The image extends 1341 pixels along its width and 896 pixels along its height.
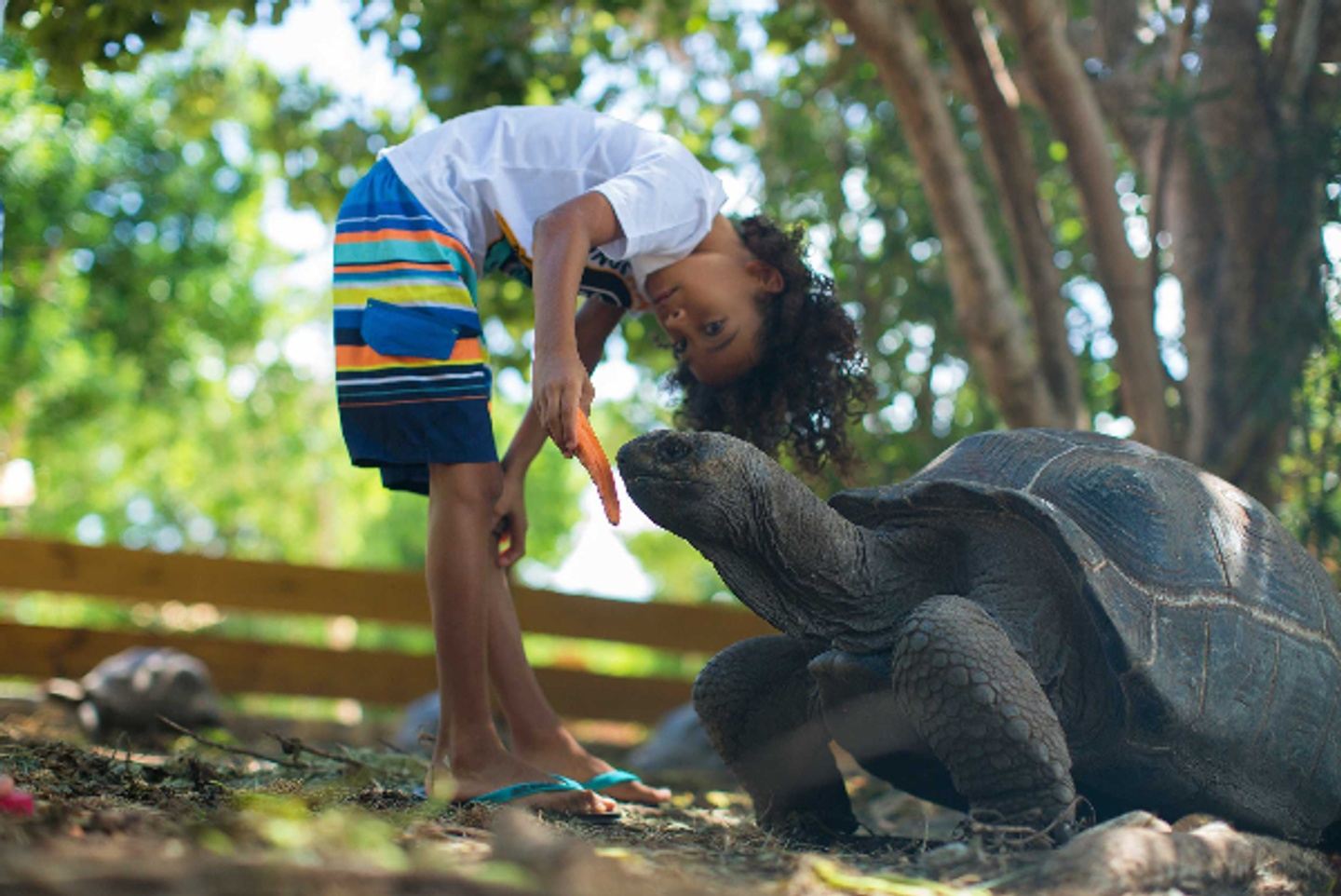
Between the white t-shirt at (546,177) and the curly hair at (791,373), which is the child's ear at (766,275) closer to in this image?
the curly hair at (791,373)

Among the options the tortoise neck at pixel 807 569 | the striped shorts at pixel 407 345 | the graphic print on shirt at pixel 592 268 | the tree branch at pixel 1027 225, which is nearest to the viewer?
the tortoise neck at pixel 807 569

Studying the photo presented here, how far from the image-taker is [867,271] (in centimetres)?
674

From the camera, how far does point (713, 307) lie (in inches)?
121

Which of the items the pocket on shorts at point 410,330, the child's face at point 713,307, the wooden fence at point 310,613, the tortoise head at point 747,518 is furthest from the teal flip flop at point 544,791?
the wooden fence at point 310,613

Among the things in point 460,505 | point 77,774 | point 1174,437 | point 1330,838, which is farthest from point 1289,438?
point 77,774

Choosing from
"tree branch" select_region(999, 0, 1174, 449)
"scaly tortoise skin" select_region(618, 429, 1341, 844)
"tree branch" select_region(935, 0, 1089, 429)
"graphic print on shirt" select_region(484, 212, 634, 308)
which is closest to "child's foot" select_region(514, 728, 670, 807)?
"scaly tortoise skin" select_region(618, 429, 1341, 844)

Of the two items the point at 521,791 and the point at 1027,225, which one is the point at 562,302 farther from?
the point at 1027,225

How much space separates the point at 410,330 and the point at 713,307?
68 cm

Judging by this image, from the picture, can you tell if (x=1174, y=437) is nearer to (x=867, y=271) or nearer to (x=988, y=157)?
(x=988, y=157)

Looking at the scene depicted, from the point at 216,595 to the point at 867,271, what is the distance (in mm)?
3544

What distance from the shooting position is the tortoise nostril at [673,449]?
2.46 m

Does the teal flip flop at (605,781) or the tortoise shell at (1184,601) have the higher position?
the tortoise shell at (1184,601)

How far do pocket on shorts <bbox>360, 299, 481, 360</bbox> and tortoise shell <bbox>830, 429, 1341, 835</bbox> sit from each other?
877 mm

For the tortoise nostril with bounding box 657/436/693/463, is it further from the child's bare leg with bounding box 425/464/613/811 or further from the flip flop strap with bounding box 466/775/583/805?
the flip flop strap with bounding box 466/775/583/805
